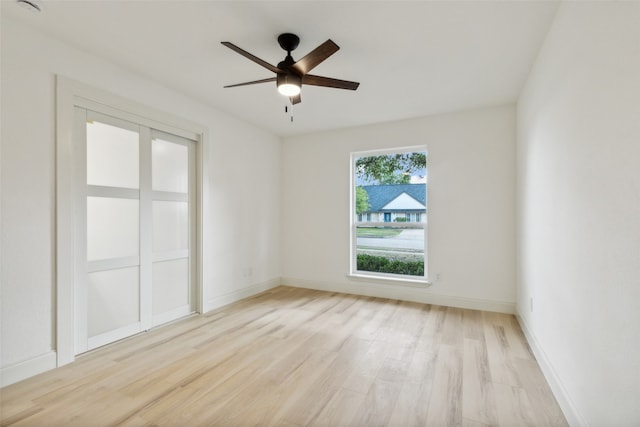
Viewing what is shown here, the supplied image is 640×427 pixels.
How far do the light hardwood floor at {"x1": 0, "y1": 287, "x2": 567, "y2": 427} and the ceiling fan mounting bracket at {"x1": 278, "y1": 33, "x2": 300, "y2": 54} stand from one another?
2604 millimetres

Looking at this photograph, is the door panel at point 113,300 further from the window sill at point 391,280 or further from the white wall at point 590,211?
the white wall at point 590,211

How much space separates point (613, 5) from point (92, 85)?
355cm

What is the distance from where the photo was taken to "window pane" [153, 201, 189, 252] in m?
3.29

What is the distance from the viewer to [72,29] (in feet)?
7.48

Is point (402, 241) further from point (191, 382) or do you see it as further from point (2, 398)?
point (2, 398)

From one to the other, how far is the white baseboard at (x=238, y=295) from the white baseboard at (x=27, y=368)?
1.54 metres

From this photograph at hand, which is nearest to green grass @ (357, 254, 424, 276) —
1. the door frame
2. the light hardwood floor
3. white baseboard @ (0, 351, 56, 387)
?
the light hardwood floor

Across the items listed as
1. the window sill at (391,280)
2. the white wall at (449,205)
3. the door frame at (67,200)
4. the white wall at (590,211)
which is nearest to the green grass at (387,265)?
the window sill at (391,280)

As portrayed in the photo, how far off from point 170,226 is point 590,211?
3.68 m

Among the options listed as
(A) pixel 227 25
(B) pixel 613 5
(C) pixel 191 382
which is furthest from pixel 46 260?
(B) pixel 613 5

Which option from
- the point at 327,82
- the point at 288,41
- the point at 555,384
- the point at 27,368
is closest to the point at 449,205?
the point at 555,384

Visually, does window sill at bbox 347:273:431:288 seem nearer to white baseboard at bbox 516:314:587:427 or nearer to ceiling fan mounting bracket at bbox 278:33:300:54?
white baseboard at bbox 516:314:587:427

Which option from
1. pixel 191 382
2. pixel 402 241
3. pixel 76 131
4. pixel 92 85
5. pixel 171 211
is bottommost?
pixel 191 382

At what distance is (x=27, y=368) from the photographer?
7.24ft
